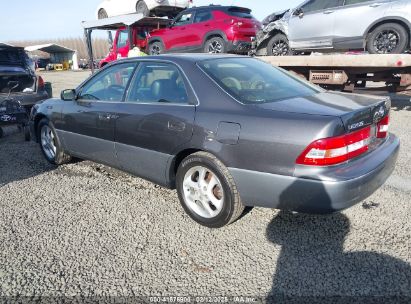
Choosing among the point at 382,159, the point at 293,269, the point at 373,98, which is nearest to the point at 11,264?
the point at 293,269

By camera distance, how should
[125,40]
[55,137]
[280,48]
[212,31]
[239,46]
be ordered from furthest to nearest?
[125,40] < [212,31] < [239,46] < [280,48] < [55,137]

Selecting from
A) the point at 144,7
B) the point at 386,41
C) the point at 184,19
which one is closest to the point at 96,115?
the point at 386,41

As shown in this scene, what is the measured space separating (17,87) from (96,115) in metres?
4.45

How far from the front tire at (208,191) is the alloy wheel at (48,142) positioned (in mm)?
2542

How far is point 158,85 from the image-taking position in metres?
3.37

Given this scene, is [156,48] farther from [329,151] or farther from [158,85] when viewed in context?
[329,151]

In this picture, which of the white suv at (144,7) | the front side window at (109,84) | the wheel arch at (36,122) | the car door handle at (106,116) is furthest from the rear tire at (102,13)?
the car door handle at (106,116)

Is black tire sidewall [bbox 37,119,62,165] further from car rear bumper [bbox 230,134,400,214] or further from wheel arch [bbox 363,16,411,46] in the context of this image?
wheel arch [bbox 363,16,411,46]

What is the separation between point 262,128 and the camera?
2.52m

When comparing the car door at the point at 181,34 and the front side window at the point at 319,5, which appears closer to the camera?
the front side window at the point at 319,5

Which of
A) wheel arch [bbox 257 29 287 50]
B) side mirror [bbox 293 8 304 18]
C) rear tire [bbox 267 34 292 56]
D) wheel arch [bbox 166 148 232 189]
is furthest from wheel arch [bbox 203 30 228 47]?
wheel arch [bbox 166 148 232 189]

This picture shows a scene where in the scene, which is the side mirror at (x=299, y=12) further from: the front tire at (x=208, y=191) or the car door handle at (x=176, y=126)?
the front tire at (x=208, y=191)

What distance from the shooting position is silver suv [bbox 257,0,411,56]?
6.52 m

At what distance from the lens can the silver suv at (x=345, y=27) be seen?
257 inches
